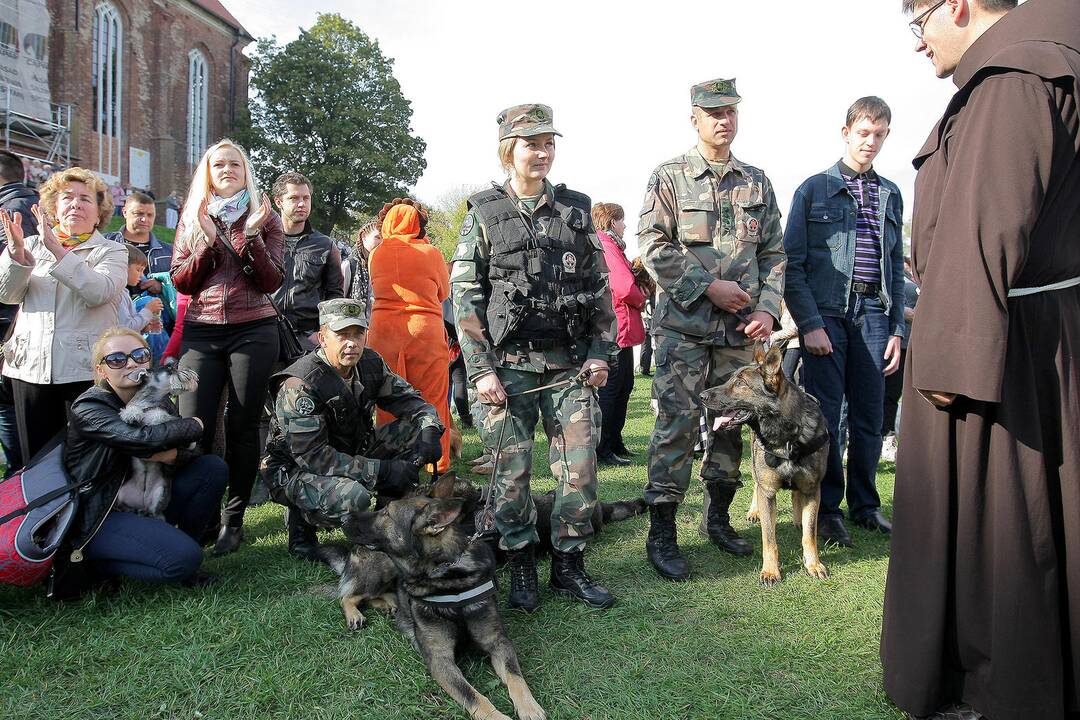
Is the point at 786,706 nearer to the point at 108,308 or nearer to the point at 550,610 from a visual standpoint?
the point at 550,610

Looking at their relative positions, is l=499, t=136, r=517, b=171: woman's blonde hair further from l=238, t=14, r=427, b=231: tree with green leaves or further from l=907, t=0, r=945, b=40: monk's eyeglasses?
l=238, t=14, r=427, b=231: tree with green leaves

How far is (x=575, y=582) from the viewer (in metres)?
3.59

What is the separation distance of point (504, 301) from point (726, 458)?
187cm

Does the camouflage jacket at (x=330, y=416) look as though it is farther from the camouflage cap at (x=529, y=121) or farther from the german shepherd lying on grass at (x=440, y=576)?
the camouflage cap at (x=529, y=121)

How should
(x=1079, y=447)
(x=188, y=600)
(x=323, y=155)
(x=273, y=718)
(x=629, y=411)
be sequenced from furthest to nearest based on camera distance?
(x=323, y=155) → (x=629, y=411) → (x=188, y=600) → (x=273, y=718) → (x=1079, y=447)

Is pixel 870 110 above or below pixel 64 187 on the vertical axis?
above

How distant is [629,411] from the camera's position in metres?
10.2

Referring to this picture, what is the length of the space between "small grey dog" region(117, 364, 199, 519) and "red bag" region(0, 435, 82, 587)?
0.34 m

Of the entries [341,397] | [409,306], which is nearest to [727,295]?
[341,397]

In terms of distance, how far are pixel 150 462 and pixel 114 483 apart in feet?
0.69

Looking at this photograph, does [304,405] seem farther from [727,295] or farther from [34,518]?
[727,295]

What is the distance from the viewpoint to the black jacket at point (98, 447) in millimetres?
3391

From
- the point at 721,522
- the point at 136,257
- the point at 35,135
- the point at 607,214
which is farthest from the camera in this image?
the point at 35,135

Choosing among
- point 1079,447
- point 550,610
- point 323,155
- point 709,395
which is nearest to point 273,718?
point 550,610
